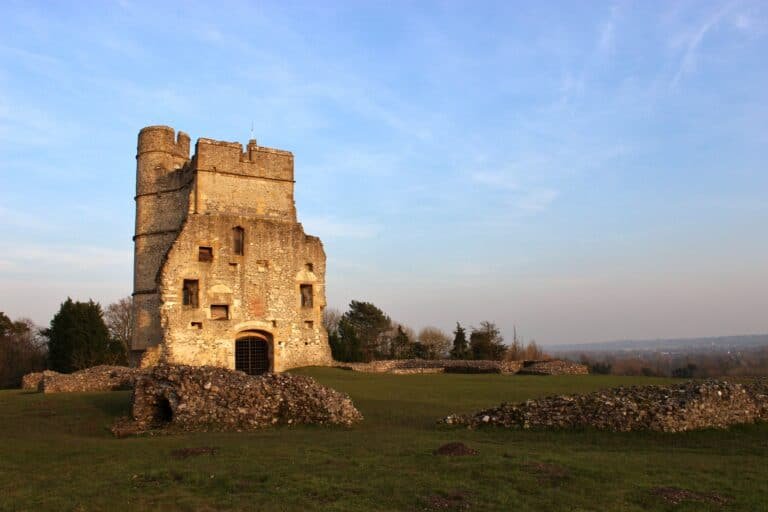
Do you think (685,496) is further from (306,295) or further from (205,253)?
(306,295)

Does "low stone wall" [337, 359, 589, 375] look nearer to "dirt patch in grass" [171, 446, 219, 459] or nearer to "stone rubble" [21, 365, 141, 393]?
"stone rubble" [21, 365, 141, 393]

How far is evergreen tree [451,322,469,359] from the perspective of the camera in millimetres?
48906

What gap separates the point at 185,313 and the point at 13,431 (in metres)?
14.4

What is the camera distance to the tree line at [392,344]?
4719 centimetres

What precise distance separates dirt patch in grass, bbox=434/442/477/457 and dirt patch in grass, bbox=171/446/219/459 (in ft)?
12.2

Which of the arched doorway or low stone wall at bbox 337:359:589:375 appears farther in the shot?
low stone wall at bbox 337:359:589:375

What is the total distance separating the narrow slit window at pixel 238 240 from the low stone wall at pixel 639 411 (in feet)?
60.6

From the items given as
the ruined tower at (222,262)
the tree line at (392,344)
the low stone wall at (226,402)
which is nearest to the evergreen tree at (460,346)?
the tree line at (392,344)

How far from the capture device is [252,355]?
3056cm

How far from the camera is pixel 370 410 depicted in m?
16.8

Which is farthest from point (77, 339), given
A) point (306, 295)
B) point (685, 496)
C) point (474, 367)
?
point (685, 496)

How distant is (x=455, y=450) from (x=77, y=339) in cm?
3106

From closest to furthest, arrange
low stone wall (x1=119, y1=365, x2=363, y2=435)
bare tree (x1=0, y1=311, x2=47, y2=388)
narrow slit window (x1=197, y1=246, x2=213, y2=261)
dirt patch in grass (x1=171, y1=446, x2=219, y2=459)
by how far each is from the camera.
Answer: dirt patch in grass (x1=171, y1=446, x2=219, y2=459)
low stone wall (x1=119, y1=365, x2=363, y2=435)
narrow slit window (x1=197, y1=246, x2=213, y2=261)
bare tree (x1=0, y1=311, x2=47, y2=388)

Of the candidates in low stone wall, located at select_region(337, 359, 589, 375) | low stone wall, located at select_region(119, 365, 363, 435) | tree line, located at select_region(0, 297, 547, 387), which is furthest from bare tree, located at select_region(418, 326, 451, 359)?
low stone wall, located at select_region(119, 365, 363, 435)
